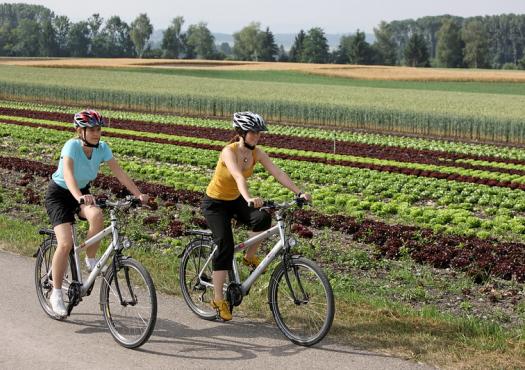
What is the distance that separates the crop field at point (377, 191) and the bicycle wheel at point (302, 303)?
1.17 feet

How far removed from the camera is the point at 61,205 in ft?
24.9

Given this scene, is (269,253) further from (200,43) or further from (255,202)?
(200,43)

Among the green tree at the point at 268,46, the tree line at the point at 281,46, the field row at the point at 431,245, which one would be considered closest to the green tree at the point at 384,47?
the tree line at the point at 281,46

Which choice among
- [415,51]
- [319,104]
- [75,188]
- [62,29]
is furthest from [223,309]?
[62,29]

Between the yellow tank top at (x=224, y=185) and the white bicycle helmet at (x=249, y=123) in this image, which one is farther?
the yellow tank top at (x=224, y=185)

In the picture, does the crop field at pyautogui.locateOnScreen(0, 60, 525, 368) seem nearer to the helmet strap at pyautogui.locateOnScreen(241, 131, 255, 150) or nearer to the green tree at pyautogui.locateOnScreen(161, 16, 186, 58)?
the helmet strap at pyautogui.locateOnScreen(241, 131, 255, 150)

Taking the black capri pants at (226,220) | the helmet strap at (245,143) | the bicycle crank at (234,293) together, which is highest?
the helmet strap at (245,143)

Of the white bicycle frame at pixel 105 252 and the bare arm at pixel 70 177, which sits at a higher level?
the bare arm at pixel 70 177

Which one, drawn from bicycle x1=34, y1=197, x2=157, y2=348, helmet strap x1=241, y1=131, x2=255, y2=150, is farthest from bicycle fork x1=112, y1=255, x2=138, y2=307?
helmet strap x1=241, y1=131, x2=255, y2=150

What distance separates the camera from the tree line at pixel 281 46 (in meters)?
124

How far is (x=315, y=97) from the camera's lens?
48.0 m

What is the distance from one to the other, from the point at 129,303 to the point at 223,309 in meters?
0.84

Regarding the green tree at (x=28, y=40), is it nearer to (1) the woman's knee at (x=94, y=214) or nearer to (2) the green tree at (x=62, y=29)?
(2) the green tree at (x=62, y=29)

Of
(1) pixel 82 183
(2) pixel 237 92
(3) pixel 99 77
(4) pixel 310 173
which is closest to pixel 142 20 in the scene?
(3) pixel 99 77
